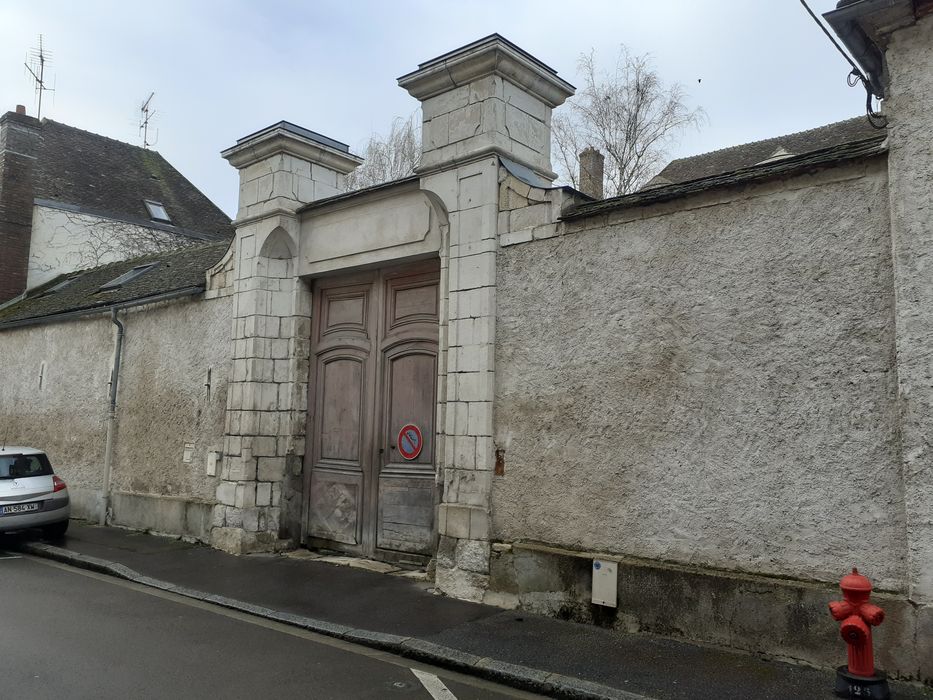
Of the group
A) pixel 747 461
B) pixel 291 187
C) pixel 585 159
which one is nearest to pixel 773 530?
pixel 747 461

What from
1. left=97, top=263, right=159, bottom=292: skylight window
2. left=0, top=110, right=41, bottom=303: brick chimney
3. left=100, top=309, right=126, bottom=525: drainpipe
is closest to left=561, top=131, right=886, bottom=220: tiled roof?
left=100, top=309, right=126, bottom=525: drainpipe

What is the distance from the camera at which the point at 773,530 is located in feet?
15.7

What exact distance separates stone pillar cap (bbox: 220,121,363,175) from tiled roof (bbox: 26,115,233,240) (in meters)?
10.6

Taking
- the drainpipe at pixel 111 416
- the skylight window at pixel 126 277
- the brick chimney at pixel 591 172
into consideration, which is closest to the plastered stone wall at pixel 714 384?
the drainpipe at pixel 111 416

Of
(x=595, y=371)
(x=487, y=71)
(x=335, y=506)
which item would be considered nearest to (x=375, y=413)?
(x=335, y=506)

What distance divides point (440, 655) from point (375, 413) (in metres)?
3.40

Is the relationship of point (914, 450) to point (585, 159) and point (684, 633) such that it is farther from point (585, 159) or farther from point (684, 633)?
point (585, 159)

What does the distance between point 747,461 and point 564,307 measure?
1867 millimetres

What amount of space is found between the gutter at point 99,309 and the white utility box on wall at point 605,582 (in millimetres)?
6472

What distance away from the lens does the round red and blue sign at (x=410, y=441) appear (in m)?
7.46

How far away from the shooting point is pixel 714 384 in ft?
16.9

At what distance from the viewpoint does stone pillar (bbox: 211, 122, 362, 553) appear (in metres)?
8.40

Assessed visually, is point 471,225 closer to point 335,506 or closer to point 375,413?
point 375,413

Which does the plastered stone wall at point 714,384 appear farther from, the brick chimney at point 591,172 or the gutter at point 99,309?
the brick chimney at point 591,172
